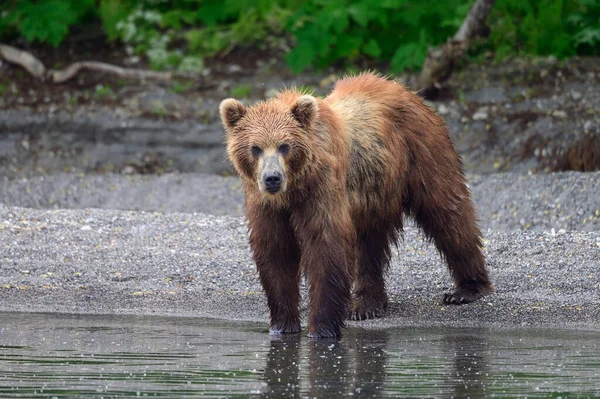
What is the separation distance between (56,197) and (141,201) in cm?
128

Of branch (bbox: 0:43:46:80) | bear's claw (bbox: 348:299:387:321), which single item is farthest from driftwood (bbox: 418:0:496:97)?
bear's claw (bbox: 348:299:387:321)

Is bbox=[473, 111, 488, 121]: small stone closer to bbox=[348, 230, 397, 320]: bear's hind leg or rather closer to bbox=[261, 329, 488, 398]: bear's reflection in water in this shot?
bbox=[348, 230, 397, 320]: bear's hind leg

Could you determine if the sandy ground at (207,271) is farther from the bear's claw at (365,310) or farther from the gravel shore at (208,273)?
the bear's claw at (365,310)

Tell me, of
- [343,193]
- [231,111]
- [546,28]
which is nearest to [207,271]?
[343,193]

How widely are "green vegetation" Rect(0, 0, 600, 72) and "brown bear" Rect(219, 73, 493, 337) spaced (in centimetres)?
761

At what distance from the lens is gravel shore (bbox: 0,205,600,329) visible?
8.80 metres

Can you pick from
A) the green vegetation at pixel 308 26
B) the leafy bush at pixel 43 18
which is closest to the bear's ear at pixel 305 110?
the green vegetation at pixel 308 26

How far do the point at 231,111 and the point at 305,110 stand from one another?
522mm

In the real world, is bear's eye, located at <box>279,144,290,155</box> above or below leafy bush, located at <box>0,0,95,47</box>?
below

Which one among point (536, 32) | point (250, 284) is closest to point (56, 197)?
point (250, 284)

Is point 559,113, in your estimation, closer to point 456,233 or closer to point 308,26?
point 308,26

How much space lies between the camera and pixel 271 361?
267 inches

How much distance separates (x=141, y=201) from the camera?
15.1 m

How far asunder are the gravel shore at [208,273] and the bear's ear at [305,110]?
1.86m
